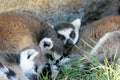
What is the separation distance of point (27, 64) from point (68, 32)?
1683 millimetres

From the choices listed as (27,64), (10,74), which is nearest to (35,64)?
(27,64)

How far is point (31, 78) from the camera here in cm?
565

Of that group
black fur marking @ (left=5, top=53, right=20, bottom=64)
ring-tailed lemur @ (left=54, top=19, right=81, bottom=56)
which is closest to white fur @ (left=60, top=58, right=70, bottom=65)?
ring-tailed lemur @ (left=54, top=19, right=81, bottom=56)

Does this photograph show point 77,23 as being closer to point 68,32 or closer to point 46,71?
point 68,32

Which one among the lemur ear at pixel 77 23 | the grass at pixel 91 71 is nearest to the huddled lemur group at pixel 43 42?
the lemur ear at pixel 77 23

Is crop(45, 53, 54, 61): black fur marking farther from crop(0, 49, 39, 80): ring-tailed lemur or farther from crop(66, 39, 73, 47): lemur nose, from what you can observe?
crop(66, 39, 73, 47): lemur nose

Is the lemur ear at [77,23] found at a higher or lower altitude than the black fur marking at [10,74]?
higher

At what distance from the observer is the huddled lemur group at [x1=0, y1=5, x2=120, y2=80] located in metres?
5.71

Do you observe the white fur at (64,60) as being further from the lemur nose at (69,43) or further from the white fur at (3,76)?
the white fur at (3,76)

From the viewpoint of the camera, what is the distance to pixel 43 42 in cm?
652

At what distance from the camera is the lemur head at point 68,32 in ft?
23.6

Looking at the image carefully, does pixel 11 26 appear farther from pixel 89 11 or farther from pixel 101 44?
pixel 89 11

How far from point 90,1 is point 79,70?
2.05 m

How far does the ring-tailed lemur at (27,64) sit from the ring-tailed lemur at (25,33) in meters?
0.48
